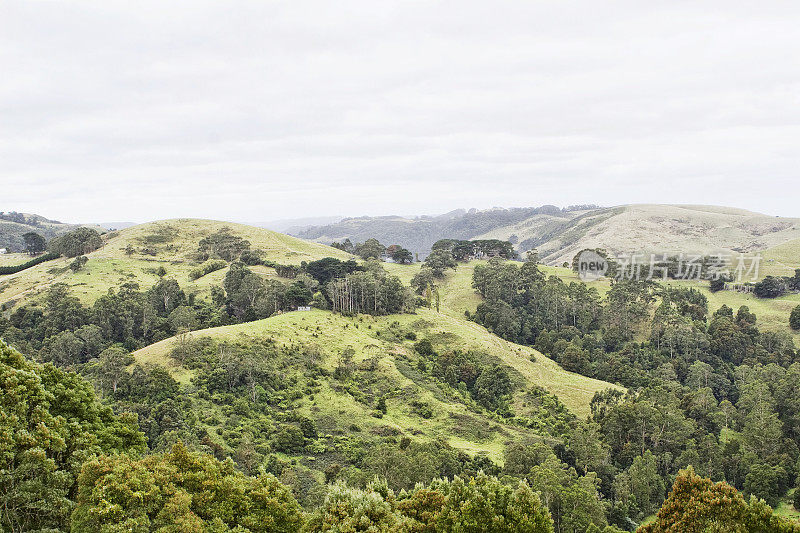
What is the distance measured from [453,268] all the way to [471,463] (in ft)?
339

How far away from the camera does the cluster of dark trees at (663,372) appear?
5369 centimetres

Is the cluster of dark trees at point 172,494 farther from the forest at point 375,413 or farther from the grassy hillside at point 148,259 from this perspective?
the grassy hillside at point 148,259

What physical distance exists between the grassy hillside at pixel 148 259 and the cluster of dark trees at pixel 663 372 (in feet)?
211

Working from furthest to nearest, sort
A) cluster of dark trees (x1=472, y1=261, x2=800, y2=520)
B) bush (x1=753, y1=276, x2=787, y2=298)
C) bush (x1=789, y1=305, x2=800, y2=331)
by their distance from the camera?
1. bush (x1=753, y1=276, x2=787, y2=298)
2. bush (x1=789, y1=305, x2=800, y2=331)
3. cluster of dark trees (x1=472, y1=261, x2=800, y2=520)

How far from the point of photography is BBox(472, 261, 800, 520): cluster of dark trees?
176 ft

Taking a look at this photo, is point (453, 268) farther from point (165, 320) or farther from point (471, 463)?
point (471, 463)

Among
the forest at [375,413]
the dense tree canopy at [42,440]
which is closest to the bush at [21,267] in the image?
the forest at [375,413]

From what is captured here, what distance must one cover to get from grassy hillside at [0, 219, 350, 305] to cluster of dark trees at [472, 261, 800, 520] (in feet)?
211

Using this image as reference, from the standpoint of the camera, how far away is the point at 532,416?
6912 cm

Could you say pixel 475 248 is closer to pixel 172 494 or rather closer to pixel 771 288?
pixel 771 288

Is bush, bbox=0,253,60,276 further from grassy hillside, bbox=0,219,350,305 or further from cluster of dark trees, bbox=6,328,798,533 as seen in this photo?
cluster of dark trees, bbox=6,328,798,533

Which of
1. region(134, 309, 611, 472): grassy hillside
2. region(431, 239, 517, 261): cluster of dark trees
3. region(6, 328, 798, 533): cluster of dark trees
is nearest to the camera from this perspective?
region(6, 328, 798, 533): cluster of dark trees

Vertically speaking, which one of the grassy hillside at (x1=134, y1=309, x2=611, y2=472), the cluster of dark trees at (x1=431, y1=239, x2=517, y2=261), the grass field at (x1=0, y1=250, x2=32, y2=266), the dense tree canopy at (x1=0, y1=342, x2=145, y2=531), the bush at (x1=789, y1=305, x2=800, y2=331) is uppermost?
the cluster of dark trees at (x1=431, y1=239, x2=517, y2=261)

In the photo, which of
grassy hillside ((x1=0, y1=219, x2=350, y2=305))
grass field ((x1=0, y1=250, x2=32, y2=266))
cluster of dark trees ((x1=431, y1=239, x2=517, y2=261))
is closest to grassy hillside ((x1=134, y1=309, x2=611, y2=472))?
grassy hillside ((x1=0, y1=219, x2=350, y2=305))
